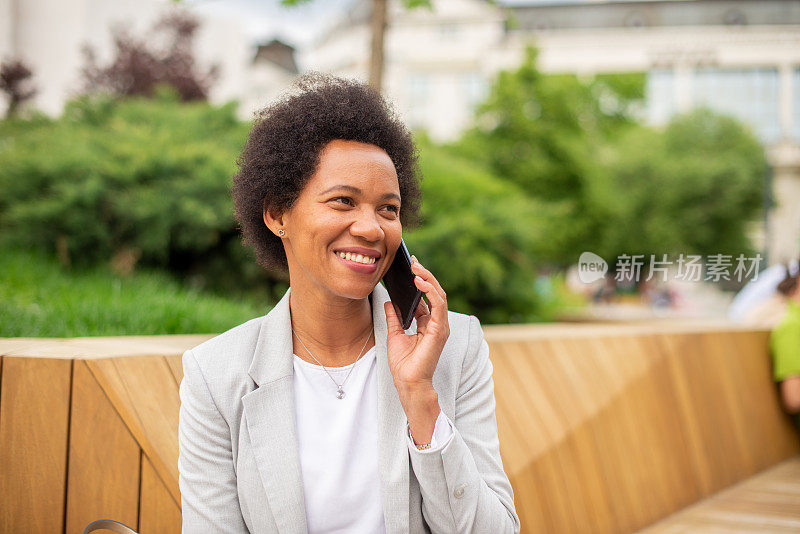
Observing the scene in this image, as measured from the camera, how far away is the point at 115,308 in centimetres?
420

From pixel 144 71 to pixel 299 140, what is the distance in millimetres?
12144

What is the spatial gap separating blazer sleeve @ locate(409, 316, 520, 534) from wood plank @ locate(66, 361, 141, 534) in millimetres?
1119

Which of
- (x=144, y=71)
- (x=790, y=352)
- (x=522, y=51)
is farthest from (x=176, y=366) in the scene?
(x=522, y=51)

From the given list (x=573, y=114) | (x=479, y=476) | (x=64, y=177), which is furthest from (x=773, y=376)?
(x=573, y=114)

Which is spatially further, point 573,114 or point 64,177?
point 573,114

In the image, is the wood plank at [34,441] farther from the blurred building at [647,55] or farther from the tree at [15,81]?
the blurred building at [647,55]

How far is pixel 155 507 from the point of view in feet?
7.65

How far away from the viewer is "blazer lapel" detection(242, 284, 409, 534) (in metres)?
1.79

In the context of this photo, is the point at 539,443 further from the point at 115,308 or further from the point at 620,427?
the point at 115,308

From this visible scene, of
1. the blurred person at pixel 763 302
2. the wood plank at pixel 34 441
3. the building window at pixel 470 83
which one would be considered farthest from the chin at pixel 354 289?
the building window at pixel 470 83

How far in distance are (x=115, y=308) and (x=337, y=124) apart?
2.84m

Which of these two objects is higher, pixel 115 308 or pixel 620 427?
pixel 115 308

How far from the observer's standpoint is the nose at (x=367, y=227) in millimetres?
1809

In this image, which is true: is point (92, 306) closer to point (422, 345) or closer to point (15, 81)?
point (422, 345)
